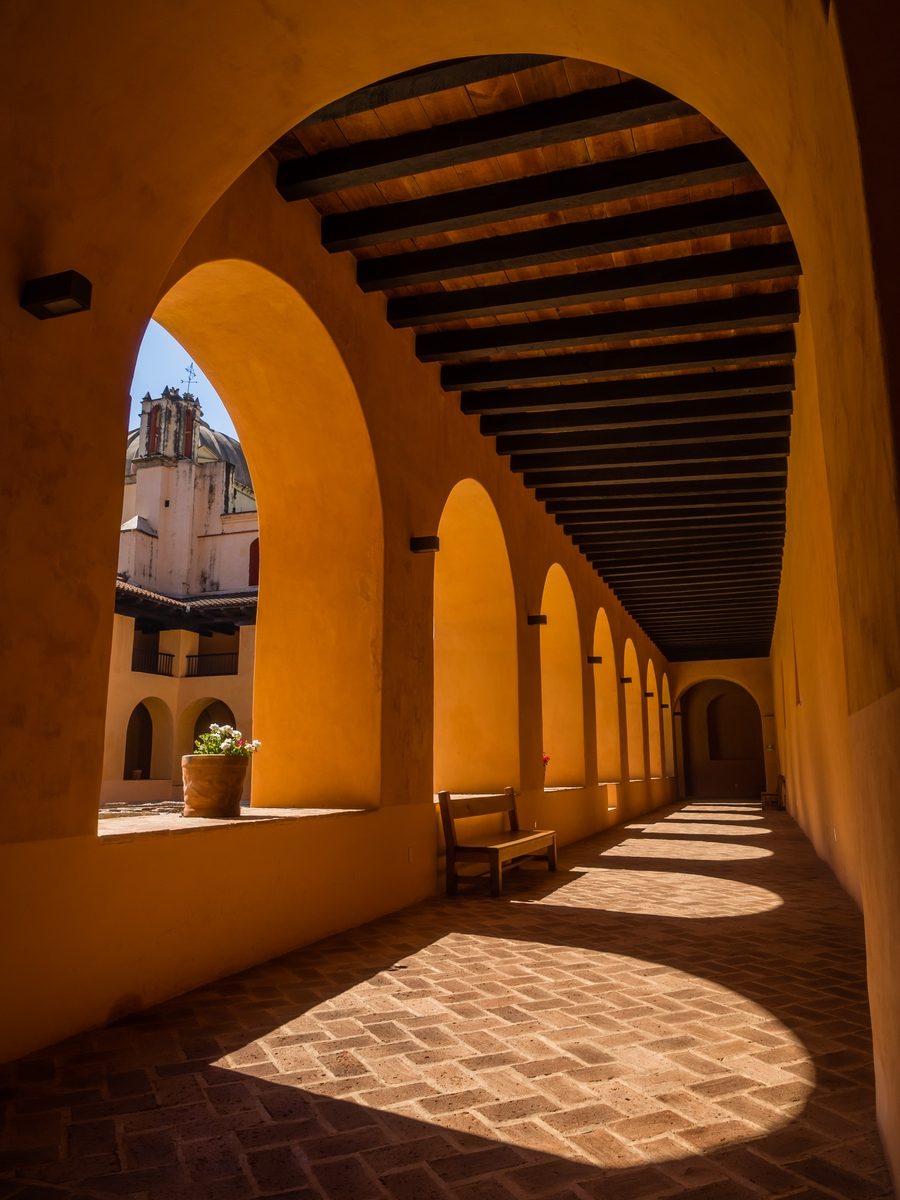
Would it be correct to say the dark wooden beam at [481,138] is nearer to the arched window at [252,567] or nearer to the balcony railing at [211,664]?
the balcony railing at [211,664]

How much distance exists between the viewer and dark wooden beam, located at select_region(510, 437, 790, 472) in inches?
400

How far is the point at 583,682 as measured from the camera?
577 inches

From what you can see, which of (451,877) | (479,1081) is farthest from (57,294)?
(451,877)

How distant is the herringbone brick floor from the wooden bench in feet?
5.73

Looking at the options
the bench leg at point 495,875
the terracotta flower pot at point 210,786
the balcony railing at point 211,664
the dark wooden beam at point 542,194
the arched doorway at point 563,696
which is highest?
the dark wooden beam at point 542,194

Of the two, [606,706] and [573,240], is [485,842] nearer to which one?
[573,240]

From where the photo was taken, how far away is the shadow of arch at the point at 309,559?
6582 millimetres

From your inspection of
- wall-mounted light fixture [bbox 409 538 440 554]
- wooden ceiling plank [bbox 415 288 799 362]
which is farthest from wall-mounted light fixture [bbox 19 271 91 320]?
wooden ceiling plank [bbox 415 288 799 362]

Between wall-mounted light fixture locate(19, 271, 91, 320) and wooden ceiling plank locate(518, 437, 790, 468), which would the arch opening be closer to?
wooden ceiling plank locate(518, 437, 790, 468)

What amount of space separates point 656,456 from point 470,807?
4818 millimetres

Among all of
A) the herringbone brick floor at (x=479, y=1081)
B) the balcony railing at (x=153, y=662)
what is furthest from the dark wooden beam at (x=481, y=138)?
the balcony railing at (x=153, y=662)

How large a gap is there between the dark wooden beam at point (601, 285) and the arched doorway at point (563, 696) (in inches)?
301

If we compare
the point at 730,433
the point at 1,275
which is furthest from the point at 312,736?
the point at 730,433

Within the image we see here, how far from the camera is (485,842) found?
8.12 m
